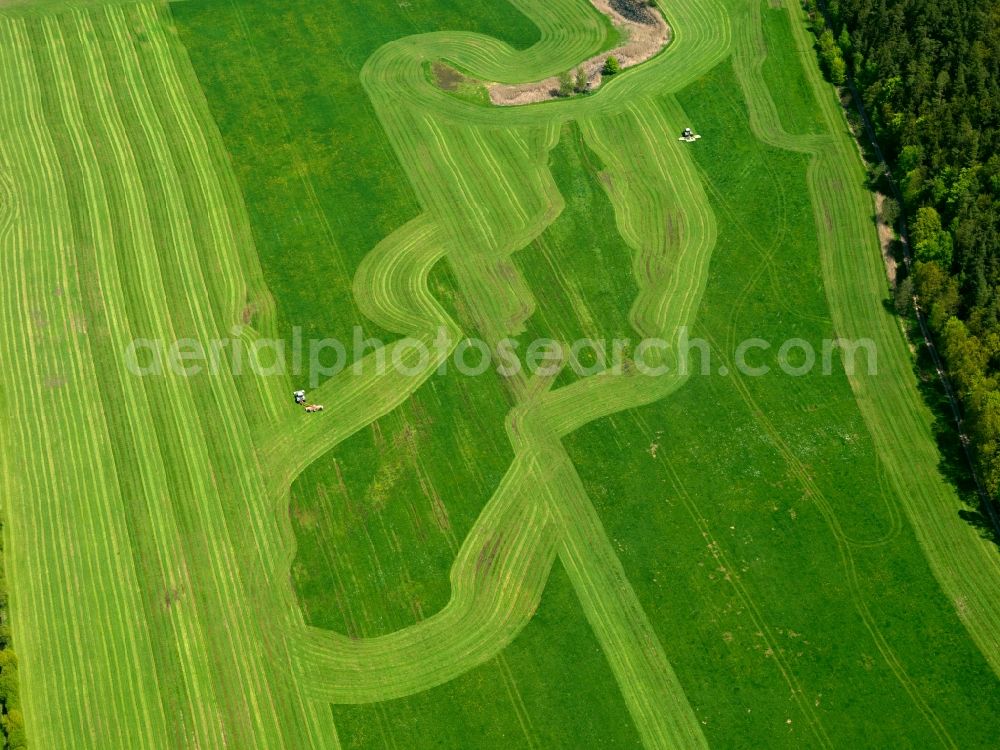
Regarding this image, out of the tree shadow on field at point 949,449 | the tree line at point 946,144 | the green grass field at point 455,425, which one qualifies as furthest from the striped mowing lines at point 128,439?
the tree line at point 946,144

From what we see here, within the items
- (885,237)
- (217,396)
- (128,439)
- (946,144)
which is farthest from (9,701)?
(946,144)

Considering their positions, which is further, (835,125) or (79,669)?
(835,125)

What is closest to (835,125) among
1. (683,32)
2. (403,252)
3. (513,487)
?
(683,32)

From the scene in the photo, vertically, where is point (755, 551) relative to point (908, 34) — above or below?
below

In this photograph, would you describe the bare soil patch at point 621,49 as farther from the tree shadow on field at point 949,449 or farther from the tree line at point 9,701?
the tree line at point 9,701

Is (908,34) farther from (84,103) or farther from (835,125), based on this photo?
(84,103)
